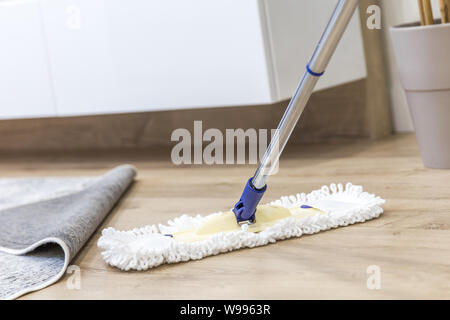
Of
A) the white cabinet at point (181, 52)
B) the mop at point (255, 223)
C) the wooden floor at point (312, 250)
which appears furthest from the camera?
the white cabinet at point (181, 52)

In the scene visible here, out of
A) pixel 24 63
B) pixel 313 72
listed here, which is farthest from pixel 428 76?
pixel 24 63

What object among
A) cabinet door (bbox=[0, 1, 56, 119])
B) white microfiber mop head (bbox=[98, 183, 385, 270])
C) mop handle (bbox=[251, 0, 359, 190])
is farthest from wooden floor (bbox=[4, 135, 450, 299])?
cabinet door (bbox=[0, 1, 56, 119])

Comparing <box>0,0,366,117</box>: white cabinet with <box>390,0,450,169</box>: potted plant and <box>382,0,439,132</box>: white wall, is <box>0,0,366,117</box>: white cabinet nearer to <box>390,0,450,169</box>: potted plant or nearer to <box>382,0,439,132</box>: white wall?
<box>382,0,439,132</box>: white wall

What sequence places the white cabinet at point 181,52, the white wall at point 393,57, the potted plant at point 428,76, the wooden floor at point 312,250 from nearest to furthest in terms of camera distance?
the wooden floor at point 312,250
the potted plant at point 428,76
the white cabinet at point 181,52
the white wall at point 393,57

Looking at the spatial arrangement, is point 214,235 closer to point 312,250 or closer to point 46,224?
point 312,250

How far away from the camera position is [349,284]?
30.6 inches

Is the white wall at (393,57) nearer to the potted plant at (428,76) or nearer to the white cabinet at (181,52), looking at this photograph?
the white cabinet at (181,52)

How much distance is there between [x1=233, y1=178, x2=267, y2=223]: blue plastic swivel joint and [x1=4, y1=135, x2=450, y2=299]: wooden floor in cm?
6

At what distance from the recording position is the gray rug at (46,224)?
0.94m

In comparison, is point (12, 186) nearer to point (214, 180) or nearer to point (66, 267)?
point (214, 180)

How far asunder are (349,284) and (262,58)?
2.04 ft


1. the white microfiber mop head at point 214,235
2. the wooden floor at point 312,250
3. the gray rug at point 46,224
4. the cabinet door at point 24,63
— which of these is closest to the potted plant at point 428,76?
the wooden floor at point 312,250

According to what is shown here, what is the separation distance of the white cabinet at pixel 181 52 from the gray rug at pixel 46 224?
7.7 inches

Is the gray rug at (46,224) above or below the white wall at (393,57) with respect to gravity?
below
